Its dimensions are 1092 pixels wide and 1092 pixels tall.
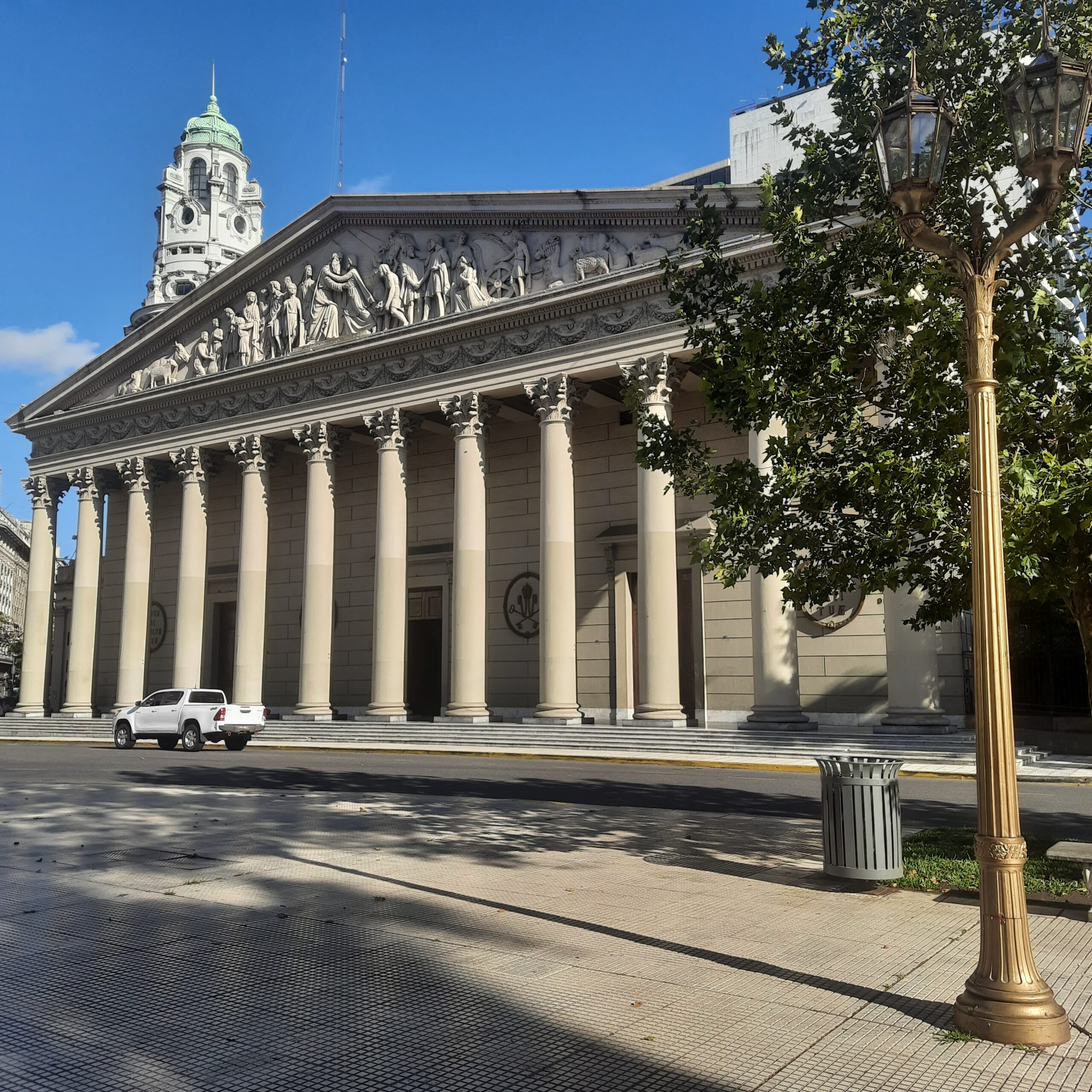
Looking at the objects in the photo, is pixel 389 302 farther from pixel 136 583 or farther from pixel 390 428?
pixel 136 583

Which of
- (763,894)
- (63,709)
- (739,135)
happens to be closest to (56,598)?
(63,709)

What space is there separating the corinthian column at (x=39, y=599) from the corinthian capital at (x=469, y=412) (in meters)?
21.0

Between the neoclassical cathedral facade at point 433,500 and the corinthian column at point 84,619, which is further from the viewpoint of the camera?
the corinthian column at point 84,619

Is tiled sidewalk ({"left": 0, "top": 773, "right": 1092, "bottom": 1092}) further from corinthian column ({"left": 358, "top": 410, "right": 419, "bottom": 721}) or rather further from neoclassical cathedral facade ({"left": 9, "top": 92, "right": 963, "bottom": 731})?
corinthian column ({"left": 358, "top": 410, "right": 419, "bottom": 721})

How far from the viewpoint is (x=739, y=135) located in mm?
58969

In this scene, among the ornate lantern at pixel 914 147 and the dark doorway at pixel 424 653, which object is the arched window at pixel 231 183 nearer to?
the dark doorway at pixel 424 653

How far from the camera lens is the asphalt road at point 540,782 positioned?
15133mm

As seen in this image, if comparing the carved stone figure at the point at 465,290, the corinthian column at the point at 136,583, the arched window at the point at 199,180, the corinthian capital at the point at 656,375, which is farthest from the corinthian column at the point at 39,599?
the arched window at the point at 199,180

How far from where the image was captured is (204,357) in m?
39.3

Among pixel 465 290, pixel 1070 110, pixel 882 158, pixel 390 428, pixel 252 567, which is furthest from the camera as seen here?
pixel 252 567

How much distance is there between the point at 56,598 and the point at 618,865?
4705 centimetres

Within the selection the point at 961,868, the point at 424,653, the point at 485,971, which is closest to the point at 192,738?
the point at 424,653

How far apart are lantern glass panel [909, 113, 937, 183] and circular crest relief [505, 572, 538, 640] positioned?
2824cm

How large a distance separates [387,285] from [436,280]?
6.91ft
